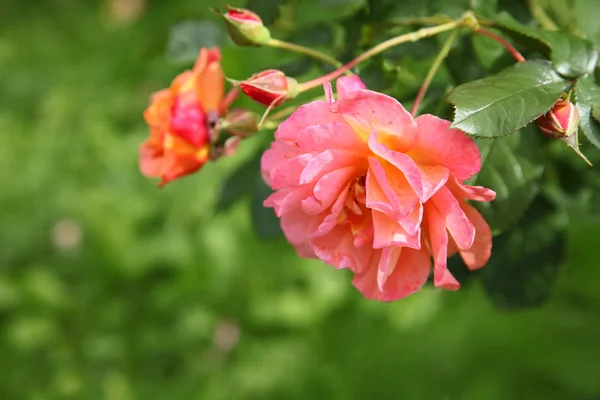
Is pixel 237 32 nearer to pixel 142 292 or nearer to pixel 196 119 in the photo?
pixel 196 119

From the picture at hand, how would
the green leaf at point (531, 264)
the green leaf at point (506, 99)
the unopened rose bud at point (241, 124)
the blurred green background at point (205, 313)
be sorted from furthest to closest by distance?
the blurred green background at point (205, 313)
the green leaf at point (531, 264)
the unopened rose bud at point (241, 124)
the green leaf at point (506, 99)

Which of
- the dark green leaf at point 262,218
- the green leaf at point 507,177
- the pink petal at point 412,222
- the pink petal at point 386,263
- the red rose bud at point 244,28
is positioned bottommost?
the dark green leaf at point 262,218

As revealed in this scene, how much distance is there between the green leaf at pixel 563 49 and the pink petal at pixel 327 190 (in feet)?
0.47

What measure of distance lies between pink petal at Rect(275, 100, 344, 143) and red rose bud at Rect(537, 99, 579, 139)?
11 centimetres

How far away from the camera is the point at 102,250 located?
167cm

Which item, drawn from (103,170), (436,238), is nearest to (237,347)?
(103,170)

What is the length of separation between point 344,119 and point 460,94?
0.06m

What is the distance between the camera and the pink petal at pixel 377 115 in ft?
1.26

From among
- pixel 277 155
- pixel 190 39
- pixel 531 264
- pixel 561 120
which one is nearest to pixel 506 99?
pixel 561 120

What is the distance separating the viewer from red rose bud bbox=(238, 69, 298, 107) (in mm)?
444

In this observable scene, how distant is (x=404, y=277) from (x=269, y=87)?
5.5 inches

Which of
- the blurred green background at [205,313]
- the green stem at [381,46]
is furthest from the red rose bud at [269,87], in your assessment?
the blurred green background at [205,313]

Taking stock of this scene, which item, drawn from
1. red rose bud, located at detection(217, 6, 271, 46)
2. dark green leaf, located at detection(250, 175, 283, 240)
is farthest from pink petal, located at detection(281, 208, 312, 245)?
dark green leaf, located at detection(250, 175, 283, 240)

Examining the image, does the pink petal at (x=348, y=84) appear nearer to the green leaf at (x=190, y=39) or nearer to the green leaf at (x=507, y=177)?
the green leaf at (x=507, y=177)
